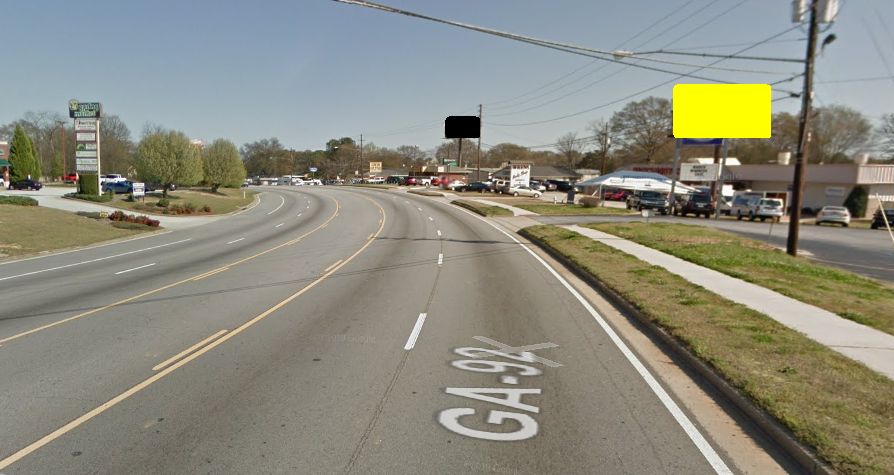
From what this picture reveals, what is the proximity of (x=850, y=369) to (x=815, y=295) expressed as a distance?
5710 mm

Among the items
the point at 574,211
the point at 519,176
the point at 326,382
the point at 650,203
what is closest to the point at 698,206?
the point at 650,203

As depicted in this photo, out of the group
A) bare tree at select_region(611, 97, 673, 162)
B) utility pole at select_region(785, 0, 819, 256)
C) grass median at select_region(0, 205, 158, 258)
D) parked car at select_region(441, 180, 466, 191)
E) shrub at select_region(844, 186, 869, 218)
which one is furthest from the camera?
bare tree at select_region(611, 97, 673, 162)

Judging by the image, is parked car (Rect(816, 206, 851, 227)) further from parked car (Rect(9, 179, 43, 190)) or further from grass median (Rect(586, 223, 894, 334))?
parked car (Rect(9, 179, 43, 190))

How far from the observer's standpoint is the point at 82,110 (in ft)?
123

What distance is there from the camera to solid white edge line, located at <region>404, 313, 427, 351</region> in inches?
297

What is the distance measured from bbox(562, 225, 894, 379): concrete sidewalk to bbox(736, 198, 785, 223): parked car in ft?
95.7

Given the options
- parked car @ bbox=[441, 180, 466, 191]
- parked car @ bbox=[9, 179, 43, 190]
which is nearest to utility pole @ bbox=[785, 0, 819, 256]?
parked car @ bbox=[441, 180, 466, 191]

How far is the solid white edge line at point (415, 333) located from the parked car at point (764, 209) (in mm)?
38306

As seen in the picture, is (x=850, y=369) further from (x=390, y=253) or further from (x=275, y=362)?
(x=390, y=253)

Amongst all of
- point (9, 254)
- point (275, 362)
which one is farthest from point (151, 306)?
point (9, 254)

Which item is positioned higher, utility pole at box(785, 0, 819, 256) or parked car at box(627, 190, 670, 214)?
utility pole at box(785, 0, 819, 256)

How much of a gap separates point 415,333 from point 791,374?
526cm

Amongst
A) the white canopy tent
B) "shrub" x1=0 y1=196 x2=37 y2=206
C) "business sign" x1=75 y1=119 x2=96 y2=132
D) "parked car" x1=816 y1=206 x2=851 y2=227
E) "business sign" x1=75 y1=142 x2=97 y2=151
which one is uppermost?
"business sign" x1=75 y1=119 x2=96 y2=132

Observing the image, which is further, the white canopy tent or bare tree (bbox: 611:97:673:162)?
bare tree (bbox: 611:97:673:162)
